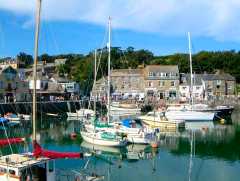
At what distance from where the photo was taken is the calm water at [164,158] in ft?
102

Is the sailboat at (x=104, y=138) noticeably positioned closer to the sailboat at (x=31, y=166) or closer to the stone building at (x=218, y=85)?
the sailboat at (x=31, y=166)

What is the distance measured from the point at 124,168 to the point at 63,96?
66059 millimetres

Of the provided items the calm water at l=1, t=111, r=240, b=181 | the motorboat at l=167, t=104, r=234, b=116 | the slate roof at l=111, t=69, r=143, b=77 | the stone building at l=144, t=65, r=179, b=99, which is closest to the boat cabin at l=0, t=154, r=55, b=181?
the calm water at l=1, t=111, r=240, b=181

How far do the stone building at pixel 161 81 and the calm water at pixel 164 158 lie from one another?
50227mm

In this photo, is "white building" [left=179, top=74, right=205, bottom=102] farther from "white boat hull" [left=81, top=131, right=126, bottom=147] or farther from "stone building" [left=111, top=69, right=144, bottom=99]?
"white boat hull" [left=81, top=131, right=126, bottom=147]

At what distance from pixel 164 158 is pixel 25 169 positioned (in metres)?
20.2

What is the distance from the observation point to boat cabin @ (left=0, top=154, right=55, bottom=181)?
Result: 61.8 feet

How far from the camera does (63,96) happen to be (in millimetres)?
97688

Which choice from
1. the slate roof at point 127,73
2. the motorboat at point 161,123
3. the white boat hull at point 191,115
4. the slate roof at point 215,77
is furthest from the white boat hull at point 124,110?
the slate roof at point 215,77

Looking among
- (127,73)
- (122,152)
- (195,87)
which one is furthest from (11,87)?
(122,152)

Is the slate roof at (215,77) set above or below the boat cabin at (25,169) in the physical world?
above

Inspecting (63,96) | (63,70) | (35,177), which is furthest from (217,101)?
(35,177)

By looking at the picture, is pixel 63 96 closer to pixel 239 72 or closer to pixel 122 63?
pixel 122 63

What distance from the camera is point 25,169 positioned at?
18.9m
